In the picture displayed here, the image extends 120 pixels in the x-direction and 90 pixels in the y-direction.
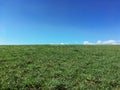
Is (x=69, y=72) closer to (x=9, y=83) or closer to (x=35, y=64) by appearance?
(x=35, y=64)

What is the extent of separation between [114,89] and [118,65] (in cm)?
752

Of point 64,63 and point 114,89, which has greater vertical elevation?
point 64,63

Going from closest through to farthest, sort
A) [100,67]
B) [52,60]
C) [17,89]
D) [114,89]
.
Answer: [17,89] < [114,89] < [100,67] < [52,60]

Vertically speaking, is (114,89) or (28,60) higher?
(28,60)

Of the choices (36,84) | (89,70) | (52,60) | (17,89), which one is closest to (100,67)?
(89,70)

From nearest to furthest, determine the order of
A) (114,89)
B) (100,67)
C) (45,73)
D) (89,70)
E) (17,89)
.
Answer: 1. (17,89)
2. (114,89)
3. (45,73)
4. (89,70)
5. (100,67)

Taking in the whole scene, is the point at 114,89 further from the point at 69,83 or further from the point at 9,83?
the point at 9,83

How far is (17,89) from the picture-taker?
1355 cm

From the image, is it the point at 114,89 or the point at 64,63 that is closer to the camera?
the point at 114,89

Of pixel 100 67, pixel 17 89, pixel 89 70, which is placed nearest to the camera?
pixel 17 89

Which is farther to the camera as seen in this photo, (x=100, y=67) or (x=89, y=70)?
(x=100, y=67)

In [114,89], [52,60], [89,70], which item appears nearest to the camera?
[114,89]

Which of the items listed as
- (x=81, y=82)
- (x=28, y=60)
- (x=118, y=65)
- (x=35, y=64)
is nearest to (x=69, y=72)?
(x=81, y=82)

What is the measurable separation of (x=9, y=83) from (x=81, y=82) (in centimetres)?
563
